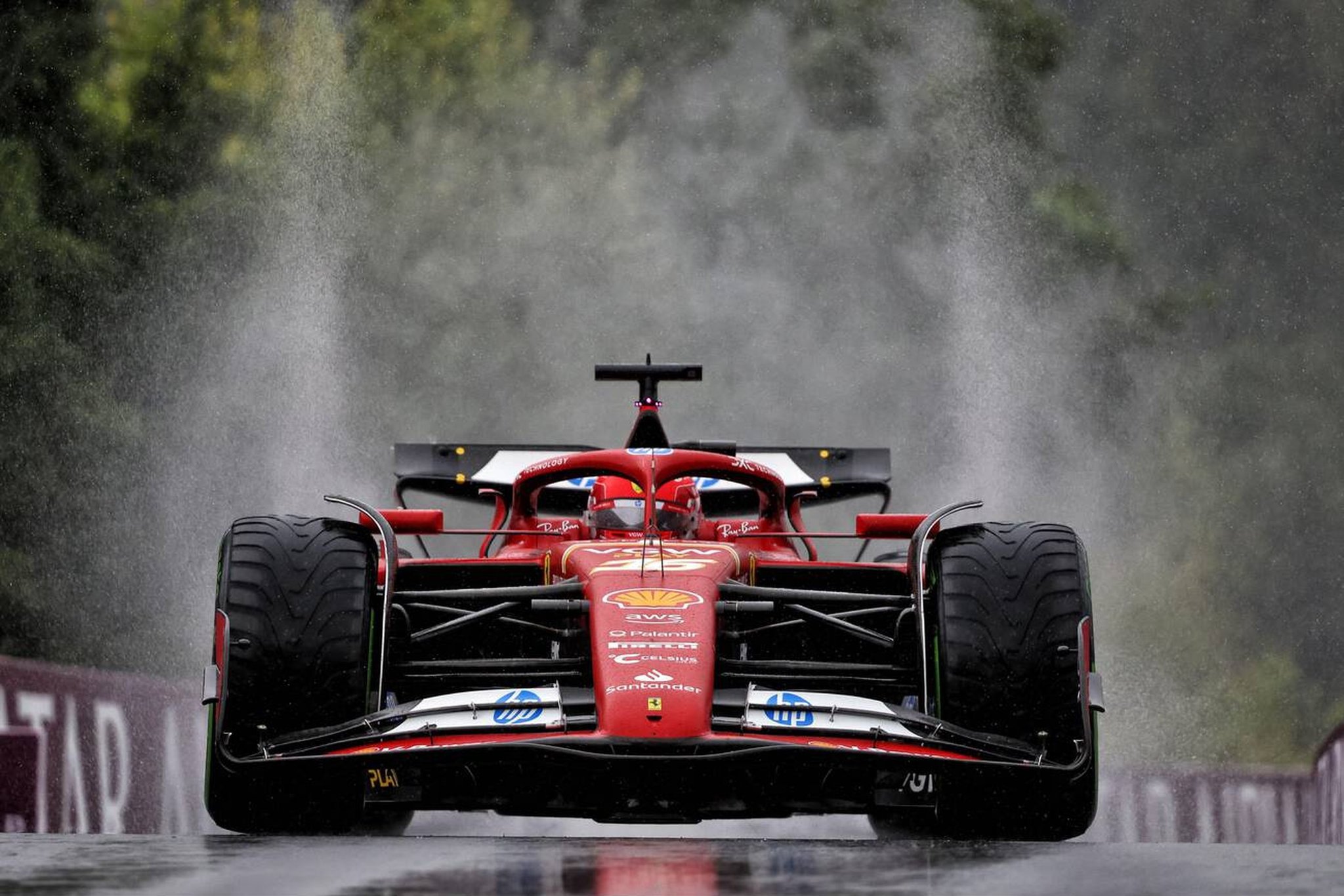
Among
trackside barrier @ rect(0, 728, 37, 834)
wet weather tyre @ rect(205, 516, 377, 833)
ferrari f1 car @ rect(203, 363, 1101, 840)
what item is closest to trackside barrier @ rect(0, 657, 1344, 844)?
trackside barrier @ rect(0, 728, 37, 834)

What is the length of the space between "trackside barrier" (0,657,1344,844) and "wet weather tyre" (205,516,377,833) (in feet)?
7.44

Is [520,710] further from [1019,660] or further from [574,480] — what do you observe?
[574,480]

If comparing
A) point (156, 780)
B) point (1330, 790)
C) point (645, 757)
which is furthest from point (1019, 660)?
point (1330, 790)

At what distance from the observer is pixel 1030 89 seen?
1394 inches

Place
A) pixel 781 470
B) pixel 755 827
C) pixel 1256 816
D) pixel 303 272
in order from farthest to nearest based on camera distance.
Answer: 1. pixel 303 272
2. pixel 1256 816
3. pixel 755 827
4. pixel 781 470

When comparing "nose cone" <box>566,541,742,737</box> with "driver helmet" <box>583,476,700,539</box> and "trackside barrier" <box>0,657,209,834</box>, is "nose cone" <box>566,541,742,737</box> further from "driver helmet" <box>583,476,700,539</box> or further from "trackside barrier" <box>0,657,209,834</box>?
"trackside barrier" <box>0,657,209,834</box>

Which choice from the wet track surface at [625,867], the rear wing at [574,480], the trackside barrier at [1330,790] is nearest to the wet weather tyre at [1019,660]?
the wet track surface at [625,867]

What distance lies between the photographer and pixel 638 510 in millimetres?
8375

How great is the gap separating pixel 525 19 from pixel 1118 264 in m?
12.4

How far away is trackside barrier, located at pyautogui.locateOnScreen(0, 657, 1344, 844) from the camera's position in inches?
322

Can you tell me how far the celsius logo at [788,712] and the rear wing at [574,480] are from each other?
13.7 ft

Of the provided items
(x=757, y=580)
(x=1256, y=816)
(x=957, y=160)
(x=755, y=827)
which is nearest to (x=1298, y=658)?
(x=957, y=160)

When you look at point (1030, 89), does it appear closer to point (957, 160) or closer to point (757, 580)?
point (957, 160)

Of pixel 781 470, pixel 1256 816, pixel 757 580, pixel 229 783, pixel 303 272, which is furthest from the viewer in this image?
pixel 303 272
